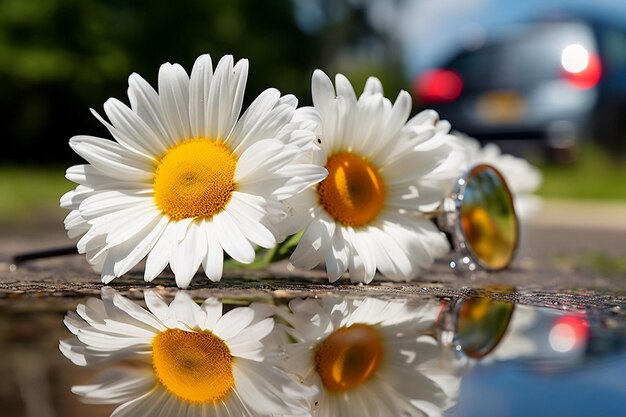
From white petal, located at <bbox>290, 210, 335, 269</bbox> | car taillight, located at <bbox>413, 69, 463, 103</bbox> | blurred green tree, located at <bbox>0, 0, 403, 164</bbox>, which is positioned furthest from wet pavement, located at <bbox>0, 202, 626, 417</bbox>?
blurred green tree, located at <bbox>0, 0, 403, 164</bbox>

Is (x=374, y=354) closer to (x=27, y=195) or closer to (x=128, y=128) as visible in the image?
(x=128, y=128)

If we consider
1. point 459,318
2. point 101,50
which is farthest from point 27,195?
point 101,50

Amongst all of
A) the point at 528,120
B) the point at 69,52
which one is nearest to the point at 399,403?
the point at 528,120

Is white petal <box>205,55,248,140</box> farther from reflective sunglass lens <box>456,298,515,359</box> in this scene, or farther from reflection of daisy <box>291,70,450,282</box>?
reflective sunglass lens <box>456,298,515,359</box>

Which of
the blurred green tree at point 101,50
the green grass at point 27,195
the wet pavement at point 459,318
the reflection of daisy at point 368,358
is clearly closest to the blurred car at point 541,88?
the green grass at point 27,195

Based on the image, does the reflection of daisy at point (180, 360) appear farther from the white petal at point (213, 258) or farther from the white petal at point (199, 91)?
the white petal at point (199, 91)

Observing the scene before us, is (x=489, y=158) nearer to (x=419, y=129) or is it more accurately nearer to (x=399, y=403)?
(x=419, y=129)
